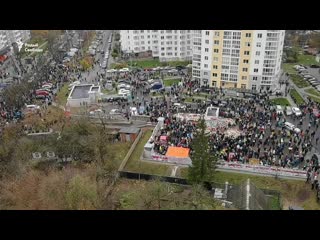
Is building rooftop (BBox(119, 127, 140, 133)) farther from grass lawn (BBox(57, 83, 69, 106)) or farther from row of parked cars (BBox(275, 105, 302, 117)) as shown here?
row of parked cars (BBox(275, 105, 302, 117))

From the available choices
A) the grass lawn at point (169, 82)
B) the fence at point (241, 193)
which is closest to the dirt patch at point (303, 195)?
the fence at point (241, 193)

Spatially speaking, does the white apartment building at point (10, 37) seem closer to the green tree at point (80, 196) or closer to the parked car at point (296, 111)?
the green tree at point (80, 196)

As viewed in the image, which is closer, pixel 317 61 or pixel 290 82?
pixel 290 82


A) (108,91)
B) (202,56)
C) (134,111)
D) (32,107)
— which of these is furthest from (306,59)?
(32,107)

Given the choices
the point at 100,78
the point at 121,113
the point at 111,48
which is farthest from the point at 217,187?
the point at 111,48
